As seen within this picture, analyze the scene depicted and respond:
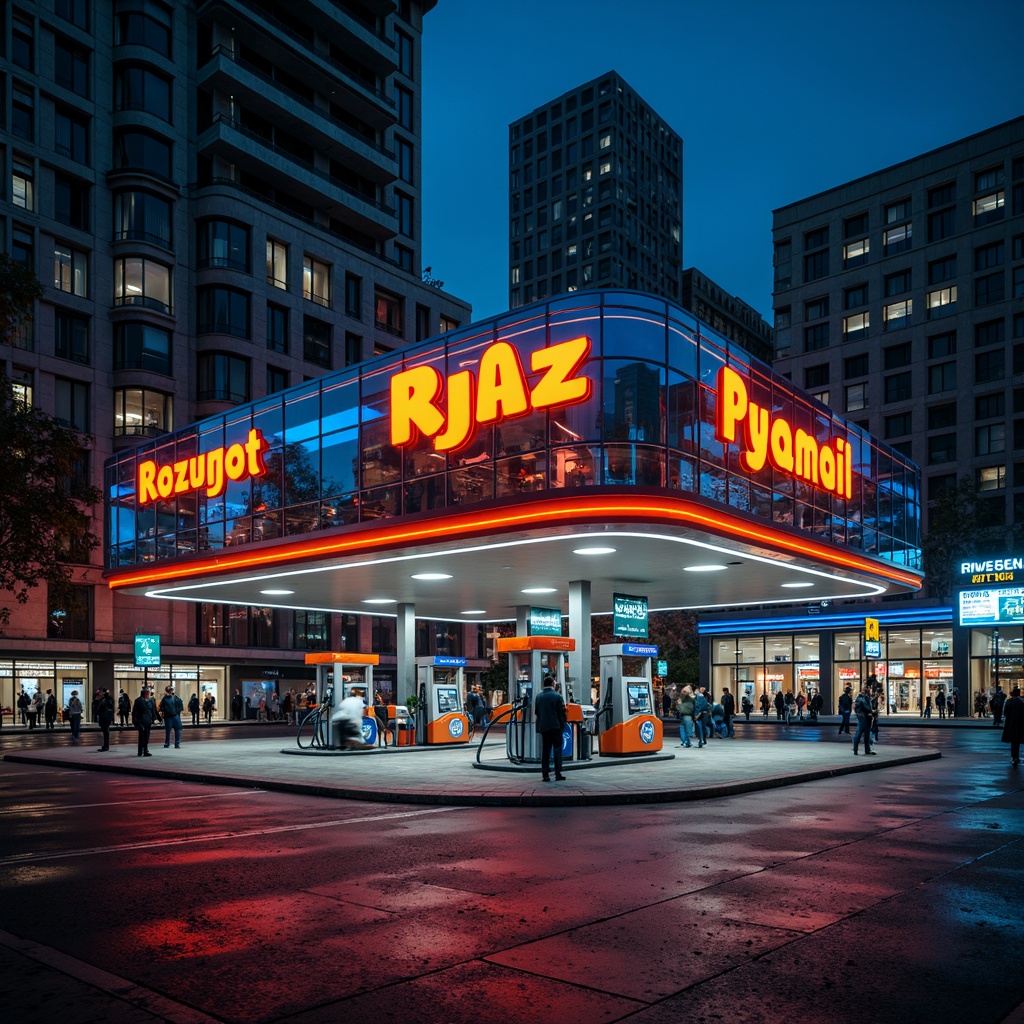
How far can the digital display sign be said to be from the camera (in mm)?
41219

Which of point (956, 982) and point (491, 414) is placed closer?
point (956, 982)

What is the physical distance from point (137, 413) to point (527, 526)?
43222 millimetres

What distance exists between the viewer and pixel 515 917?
8000 millimetres

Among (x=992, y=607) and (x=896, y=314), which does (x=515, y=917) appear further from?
(x=896, y=314)

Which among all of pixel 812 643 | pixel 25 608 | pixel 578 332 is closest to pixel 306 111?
pixel 25 608

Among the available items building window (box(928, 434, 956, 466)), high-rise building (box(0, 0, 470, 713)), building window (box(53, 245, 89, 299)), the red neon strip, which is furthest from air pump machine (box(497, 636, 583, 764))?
building window (box(928, 434, 956, 466))

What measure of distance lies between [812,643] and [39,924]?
57.8 m

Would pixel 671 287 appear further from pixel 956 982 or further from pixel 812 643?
pixel 956 982

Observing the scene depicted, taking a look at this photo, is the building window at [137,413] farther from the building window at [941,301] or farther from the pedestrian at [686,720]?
the building window at [941,301]

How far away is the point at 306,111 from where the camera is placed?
220 feet

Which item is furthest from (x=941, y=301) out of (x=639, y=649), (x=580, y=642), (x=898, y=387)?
(x=580, y=642)

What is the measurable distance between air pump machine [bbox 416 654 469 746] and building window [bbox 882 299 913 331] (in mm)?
61777

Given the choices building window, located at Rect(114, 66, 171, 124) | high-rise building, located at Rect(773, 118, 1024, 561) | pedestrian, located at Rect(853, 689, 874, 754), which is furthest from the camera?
high-rise building, located at Rect(773, 118, 1024, 561)

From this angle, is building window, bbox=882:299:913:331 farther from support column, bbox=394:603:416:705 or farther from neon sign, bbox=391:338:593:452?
neon sign, bbox=391:338:593:452
